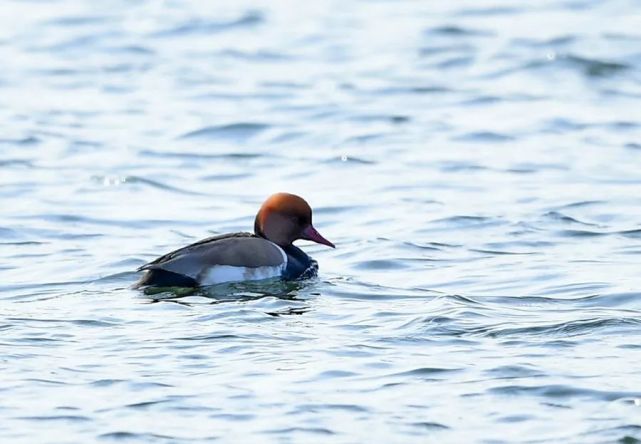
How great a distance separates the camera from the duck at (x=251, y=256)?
10.7 meters

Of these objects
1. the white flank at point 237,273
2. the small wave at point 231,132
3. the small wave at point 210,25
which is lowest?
the small wave at point 231,132

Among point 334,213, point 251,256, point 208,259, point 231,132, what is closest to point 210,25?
point 231,132

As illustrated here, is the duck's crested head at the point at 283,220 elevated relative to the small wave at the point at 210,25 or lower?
lower

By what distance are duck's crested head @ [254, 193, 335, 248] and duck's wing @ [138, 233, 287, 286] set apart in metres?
0.23

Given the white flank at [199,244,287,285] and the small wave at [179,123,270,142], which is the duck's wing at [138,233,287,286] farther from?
the small wave at [179,123,270,142]

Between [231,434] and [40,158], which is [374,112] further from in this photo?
[231,434]

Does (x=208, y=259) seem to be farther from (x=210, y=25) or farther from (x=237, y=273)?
(x=210, y=25)

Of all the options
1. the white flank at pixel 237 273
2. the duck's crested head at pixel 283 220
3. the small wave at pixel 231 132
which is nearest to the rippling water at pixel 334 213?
the small wave at pixel 231 132

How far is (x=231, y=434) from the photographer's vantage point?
7660 millimetres

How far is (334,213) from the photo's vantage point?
14.0m

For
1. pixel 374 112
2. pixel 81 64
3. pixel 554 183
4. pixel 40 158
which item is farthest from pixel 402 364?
pixel 81 64

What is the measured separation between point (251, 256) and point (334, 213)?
3022mm

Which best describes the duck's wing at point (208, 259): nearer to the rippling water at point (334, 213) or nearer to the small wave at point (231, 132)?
the rippling water at point (334, 213)

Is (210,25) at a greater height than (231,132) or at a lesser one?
greater
